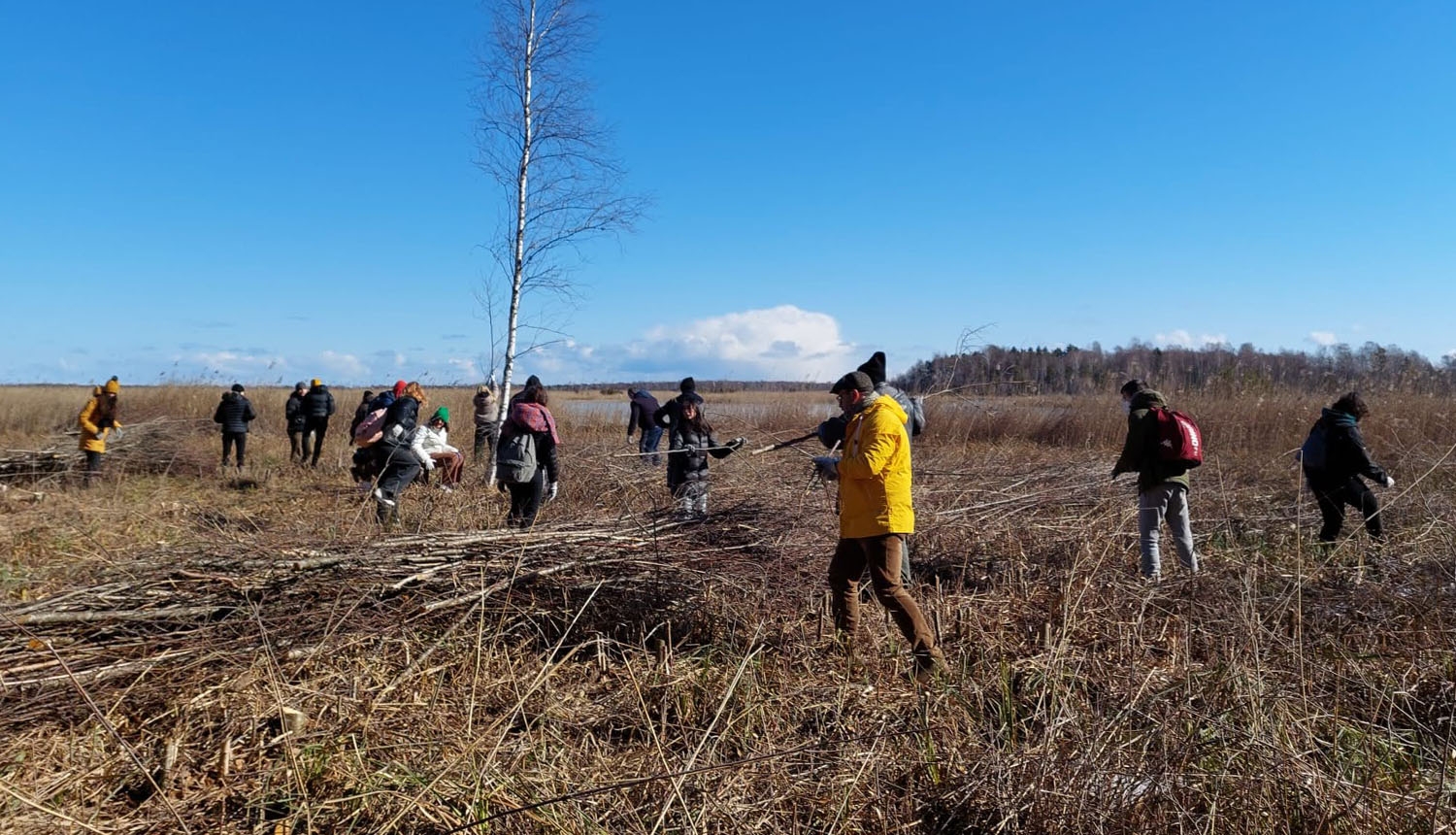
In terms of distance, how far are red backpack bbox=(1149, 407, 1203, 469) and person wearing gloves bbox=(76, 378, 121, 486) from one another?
11347 millimetres

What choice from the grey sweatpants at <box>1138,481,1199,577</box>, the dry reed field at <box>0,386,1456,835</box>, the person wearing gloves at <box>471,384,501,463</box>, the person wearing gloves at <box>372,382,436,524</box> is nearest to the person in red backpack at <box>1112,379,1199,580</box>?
the grey sweatpants at <box>1138,481,1199,577</box>

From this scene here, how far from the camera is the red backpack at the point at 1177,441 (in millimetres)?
5648

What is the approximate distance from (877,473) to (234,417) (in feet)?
38.0

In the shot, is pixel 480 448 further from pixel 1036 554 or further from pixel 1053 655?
pixel 1053 655

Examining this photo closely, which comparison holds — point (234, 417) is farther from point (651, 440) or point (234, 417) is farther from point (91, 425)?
point (651, 440)

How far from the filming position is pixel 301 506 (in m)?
8.84

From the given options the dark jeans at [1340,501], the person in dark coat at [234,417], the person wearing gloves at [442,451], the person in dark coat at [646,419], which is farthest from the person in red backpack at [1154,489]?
the person in dark coat at [234,417]

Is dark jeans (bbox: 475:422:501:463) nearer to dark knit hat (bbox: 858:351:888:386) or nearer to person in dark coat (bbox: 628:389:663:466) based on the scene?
person in dark coat (bbox: 628:389:663:466)

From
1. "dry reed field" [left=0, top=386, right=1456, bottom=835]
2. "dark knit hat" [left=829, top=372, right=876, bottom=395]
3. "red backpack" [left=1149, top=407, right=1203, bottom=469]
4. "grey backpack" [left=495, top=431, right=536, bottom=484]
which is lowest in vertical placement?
"dry reed field" [left=0, top=386, right=1456, bottom=835]

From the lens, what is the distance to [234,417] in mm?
12258

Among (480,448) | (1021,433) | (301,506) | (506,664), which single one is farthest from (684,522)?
(1021,433)

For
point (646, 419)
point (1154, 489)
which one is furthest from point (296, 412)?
point (1154, 489)

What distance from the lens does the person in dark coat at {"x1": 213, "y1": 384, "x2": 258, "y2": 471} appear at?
39.8 ft

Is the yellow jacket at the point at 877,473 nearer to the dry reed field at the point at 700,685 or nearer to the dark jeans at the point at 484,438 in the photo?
the dry reed field at the point at 700,685
